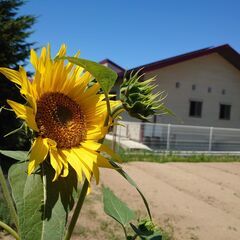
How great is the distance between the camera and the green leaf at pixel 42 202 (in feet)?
2.38

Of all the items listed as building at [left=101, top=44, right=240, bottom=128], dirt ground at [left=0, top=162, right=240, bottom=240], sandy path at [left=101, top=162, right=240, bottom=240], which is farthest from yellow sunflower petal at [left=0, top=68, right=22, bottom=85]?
building at [left=101, top=44, right=240, bottom=128]

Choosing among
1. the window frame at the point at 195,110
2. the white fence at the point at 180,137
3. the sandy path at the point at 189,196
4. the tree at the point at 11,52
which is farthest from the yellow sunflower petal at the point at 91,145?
the window frame at the point at 195,110

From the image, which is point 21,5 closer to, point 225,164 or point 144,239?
point 225,164

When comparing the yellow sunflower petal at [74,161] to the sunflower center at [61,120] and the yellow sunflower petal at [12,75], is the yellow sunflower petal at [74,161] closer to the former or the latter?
the sunflower center at [61,120]

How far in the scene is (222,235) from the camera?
5.58m

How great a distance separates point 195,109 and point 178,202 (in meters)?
11.1

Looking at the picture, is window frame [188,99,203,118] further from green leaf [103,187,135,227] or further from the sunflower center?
the sunflower center

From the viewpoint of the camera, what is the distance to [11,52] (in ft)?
Result: 30.7

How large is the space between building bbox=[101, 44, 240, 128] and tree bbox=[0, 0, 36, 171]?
6.77 metres

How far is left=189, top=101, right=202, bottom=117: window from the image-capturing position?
17.8 meters

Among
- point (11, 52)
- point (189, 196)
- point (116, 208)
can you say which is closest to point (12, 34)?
point (11, 52)

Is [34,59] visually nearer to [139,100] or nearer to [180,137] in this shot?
[139,100]

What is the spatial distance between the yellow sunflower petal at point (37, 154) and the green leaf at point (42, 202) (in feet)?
0.14

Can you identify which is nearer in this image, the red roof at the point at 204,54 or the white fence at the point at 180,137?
the white fence at the point at 180,137
